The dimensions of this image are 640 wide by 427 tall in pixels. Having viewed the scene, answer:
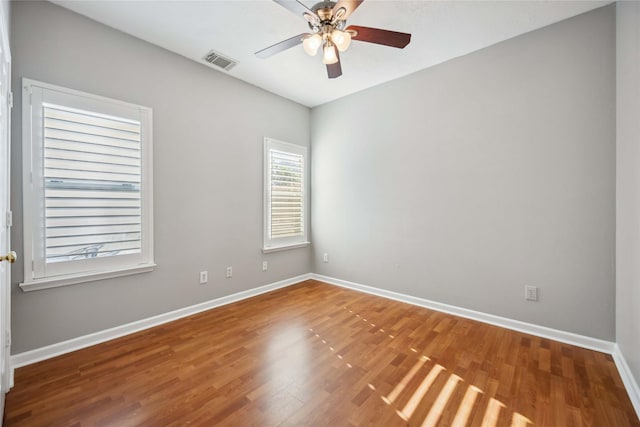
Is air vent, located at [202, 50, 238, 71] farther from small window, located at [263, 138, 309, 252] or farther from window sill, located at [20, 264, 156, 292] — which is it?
window sill, located at [20, 264, 156, 292]

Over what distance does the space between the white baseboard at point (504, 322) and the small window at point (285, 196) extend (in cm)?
126

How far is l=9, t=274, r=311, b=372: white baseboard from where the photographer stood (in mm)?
2076

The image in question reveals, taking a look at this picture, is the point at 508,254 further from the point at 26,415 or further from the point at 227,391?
the point at 26,415

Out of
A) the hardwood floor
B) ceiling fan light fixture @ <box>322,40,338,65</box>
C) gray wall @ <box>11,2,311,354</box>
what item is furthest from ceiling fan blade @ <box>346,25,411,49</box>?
the hardwood floor

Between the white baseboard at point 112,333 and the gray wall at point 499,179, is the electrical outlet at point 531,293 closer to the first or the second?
the gray wall at point 499,179

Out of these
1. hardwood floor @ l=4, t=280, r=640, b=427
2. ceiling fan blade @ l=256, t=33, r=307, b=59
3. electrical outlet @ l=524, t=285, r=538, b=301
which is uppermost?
ceiling fan blade @ l=256, t=33, r=307, b=59

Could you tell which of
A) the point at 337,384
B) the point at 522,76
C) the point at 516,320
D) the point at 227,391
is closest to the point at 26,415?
the point at 227,391

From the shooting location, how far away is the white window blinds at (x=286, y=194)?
12.9 ft

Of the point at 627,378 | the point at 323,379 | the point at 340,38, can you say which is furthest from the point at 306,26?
the point at 627,378

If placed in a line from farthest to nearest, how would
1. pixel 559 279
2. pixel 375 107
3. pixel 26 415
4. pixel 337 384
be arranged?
pixel 375 107 < pixel 559 279 < pixel 337 384 < pixel 26 415

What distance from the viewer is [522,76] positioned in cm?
260

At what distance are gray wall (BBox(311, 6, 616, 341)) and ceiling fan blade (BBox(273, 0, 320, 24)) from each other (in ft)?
6.29

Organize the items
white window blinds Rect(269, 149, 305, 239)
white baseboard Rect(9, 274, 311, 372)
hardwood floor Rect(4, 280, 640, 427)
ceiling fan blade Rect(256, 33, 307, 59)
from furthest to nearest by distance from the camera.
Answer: white window blinds Rect(269, 149, 305, 239)
white baseboard Rect(9, 274, 311, 372)
ceiling fan blade Rect(256, 33, 307, 59)
hardwood floor Rect(4, 280, 640, 427)

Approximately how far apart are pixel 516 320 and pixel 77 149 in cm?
430
